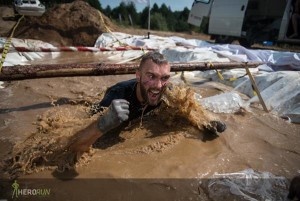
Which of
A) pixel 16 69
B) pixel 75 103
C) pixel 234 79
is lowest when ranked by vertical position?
pixel 75 103

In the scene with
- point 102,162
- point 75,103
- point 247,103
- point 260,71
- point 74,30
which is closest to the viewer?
point 102,162

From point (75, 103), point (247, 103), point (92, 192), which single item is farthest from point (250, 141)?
point (75, 103)

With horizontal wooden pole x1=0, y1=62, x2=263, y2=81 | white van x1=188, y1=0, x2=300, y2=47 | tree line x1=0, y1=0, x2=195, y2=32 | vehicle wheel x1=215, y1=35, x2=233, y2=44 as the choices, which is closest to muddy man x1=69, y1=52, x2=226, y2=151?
horizontal wooden pole x1=0, y1=62, x2=263, y2=81

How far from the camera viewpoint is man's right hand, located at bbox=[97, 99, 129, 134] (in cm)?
211

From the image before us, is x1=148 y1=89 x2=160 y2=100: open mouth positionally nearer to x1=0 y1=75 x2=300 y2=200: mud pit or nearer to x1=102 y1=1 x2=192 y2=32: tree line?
x1=0 y1=75 x2=300 y2=200: mud pit

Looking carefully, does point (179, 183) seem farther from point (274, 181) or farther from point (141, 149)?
point (274, 181)

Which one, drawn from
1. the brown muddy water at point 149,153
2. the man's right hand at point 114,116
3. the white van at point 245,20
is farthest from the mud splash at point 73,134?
the white van at point 245,20

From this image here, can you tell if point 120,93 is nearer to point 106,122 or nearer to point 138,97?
point 138,97

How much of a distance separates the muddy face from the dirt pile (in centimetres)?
977

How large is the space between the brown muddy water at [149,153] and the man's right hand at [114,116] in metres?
0.61

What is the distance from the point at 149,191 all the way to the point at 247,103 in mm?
2942

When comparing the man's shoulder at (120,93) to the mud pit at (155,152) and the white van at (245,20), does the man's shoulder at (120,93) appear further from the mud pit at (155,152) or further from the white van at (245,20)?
the white van at (245,20)

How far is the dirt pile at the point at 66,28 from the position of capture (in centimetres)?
1241

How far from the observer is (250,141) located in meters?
3.47
